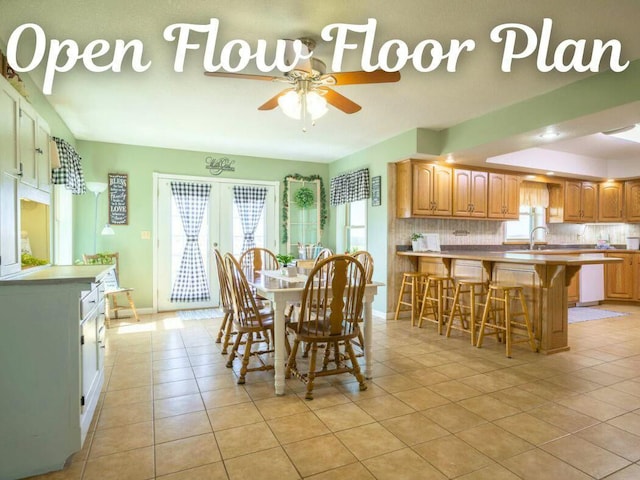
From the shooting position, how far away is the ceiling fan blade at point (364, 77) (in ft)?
7.63

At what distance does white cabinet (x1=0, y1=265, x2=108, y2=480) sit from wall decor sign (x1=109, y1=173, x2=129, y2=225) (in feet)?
12.4

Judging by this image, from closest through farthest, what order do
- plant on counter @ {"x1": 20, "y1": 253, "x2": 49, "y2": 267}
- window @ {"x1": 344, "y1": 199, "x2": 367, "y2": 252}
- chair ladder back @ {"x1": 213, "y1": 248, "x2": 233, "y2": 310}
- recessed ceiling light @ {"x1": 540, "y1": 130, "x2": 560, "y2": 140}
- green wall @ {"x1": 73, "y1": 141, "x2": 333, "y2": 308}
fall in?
plant on counter @ {"x1": 20, "y1": 253, "x2": 49, "y2": 267} → chair ladder back @ {"x1": 213, "y1": 248, "x2": 233, "y2": 310} → recessed ceiling light @ {"x1": 540, "y1": 130, "x2": 560, "y2": 140} → green wall @ {"x1": 73, "y1": 141, "x2": 333, "y2": 308} → window @ {"x1": 344, "y1": 199, "x2": 367, "y2": 252}

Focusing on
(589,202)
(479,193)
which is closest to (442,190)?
(479,193)

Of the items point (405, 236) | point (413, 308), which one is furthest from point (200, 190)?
point (413, 308)

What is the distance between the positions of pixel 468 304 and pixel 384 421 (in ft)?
8.69

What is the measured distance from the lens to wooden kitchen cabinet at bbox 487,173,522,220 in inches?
222

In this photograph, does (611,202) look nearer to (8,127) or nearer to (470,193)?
(470,193)

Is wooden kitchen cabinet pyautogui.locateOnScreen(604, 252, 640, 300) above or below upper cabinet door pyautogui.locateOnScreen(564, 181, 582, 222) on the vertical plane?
below

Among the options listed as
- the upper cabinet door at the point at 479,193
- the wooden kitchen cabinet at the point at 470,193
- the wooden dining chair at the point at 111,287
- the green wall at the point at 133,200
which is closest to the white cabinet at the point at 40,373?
the wooden dining chair at the point at 111,287

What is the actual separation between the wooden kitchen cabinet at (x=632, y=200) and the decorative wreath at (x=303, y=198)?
5.42 m

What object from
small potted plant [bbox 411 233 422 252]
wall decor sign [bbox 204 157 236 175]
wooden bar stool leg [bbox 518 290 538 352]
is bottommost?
wooden bar stool leg [bbox 518 290 538 352]

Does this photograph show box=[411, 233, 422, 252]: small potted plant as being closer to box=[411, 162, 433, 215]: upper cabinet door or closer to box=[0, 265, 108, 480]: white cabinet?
box=[411, 162, 433, 215]: upper cabinet door

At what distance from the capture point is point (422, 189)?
506 centimetres

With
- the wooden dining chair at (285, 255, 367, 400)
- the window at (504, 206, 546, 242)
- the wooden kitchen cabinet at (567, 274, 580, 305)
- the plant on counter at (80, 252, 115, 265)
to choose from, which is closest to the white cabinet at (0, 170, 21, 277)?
the wooden dining chair at (285, 255, 367, 400)
